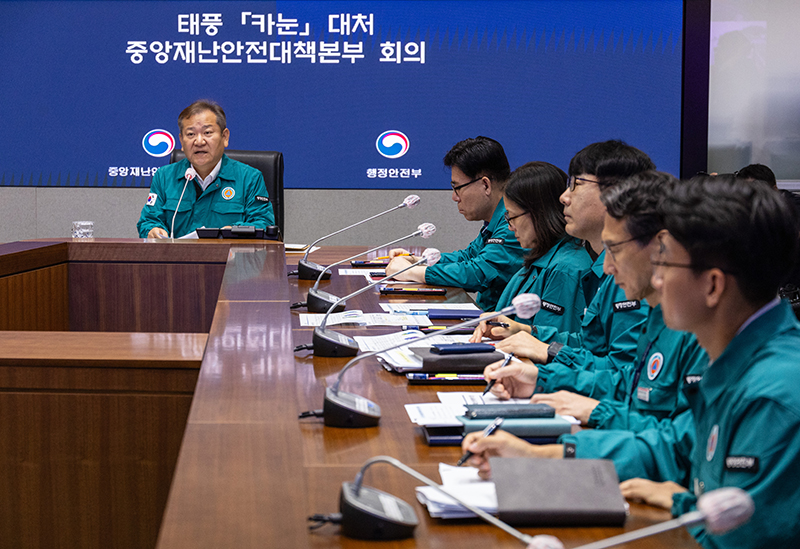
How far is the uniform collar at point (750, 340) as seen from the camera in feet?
3.12

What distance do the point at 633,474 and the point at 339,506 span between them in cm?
44

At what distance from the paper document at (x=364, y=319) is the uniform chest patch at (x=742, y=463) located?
1.20 m

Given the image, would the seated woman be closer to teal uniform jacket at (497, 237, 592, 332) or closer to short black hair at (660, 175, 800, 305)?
teal uniform jacket at (497, 237, 592, 332)

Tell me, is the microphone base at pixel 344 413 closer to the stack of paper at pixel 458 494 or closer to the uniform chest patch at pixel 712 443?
the stack of paper at pixel 458 494

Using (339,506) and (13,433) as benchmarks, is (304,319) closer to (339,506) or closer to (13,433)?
(13,433)

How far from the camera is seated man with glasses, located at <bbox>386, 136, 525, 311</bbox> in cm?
290

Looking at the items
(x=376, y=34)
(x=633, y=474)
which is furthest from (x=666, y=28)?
(x=633, y=474)

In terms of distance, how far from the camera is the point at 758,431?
88 centimetres

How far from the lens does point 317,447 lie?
1.11m

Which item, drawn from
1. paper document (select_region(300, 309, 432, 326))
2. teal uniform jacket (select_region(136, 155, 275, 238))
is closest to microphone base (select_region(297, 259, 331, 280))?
paper document (select_region(300, 309, 432, 326))

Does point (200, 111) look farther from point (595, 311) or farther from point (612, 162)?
point (595, 311)

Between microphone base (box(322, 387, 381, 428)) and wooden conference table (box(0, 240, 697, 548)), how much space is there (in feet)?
0.06

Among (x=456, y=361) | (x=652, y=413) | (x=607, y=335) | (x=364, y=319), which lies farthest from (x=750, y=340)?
(x=364, y=319)

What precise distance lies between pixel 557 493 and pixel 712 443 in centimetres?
22
